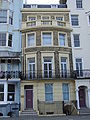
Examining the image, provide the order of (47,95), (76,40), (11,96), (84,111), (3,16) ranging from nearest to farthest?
1. (84,111)
2. (47,95)
3. (11,96)
4. (3,16)
5. (76,40)

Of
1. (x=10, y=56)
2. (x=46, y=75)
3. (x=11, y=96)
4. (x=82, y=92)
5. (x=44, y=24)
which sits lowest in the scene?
(x=11, y=96)

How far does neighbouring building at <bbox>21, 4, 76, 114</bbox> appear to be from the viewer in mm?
26141

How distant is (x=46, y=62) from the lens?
1086 inches

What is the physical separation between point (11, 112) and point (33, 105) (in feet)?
8.95

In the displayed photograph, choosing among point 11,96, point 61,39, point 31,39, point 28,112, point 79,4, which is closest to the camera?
point 28,112

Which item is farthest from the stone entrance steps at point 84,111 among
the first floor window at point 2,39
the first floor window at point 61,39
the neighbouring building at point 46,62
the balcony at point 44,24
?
the first floor window at point 2,39

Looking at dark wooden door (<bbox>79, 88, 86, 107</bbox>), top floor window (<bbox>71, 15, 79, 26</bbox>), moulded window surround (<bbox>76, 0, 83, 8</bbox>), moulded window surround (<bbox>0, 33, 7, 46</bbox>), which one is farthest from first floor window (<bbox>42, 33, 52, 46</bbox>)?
dark wooden door (<bbox>79, 88, 86, 107</bbox>)

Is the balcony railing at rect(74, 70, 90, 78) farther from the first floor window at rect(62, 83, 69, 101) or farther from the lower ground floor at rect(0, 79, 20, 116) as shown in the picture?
the lower ground floor at rect(0, 79, 20, 116)

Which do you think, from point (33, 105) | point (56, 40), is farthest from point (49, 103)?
point (56, 40)

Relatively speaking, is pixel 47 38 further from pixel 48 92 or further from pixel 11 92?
pixel 11 92

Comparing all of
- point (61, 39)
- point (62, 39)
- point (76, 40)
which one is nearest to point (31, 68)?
point (61, 39)

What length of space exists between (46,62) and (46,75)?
173cm

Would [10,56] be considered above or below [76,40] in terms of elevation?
below

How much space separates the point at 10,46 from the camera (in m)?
28.5
